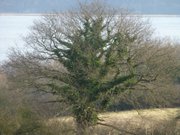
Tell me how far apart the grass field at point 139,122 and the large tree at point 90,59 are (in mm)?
899

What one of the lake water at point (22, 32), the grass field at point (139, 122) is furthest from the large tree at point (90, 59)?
the lake water at point (22, 32)

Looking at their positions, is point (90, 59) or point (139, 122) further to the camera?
point (90, 59)

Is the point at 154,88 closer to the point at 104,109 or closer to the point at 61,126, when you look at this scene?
the point at 104,109

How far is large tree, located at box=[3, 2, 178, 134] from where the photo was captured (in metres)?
18.4

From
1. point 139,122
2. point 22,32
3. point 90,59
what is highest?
point 22,32

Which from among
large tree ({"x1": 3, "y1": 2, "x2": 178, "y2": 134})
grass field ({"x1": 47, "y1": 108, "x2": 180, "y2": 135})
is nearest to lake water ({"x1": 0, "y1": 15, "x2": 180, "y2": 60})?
large tree ({"x1": 3, "y1": 2, "x2": 178, "y2": 134})

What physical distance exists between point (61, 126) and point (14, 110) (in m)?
1.54

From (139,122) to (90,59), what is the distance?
10.5 ft

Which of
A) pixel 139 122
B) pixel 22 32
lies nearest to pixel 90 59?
pixel 139 122

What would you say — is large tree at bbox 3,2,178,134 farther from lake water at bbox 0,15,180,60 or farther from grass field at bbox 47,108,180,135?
lake water at bbox 0,15,180,60

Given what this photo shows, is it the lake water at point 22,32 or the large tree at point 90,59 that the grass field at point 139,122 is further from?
the lake water at point 22,32

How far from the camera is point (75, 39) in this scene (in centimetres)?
1862

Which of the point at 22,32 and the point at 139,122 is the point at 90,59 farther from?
the point at 22,32

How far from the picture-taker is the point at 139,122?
59.7ft
